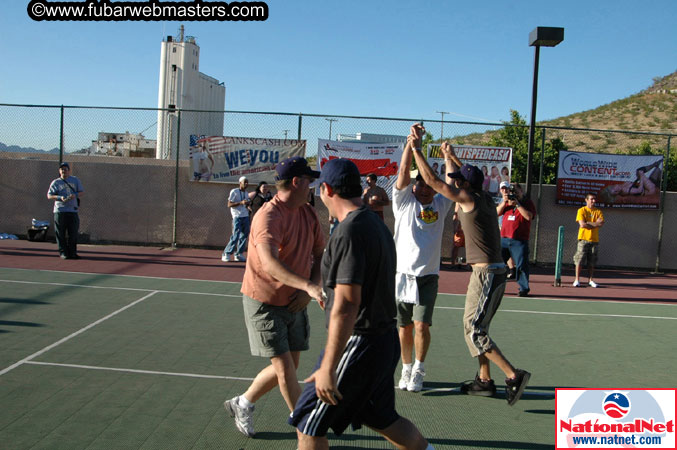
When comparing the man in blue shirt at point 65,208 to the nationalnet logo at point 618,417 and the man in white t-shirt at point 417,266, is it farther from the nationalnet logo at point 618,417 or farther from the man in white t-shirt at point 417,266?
the nationalnet logo at point 618,417

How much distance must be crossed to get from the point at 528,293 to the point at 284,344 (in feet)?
26.4

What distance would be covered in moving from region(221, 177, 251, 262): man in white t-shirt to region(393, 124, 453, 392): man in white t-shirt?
328 inches

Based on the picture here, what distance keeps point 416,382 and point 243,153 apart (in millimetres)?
10839

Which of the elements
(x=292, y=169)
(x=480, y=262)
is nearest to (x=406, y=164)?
(x=480, y=262)

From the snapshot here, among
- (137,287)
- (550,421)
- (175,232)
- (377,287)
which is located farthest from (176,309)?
(175,232)

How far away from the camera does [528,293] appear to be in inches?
441

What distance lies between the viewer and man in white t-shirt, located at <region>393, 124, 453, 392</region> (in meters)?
5.56

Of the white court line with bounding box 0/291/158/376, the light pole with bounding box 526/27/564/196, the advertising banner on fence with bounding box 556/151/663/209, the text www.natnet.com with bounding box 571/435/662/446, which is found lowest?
the white court line with bounding box 0/291/158/376

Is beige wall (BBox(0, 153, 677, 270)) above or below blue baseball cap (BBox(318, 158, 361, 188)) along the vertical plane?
below

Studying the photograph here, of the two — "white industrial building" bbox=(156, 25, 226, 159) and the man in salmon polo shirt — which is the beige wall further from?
"white industrial building" bbox=(156, 25, 226, 159)

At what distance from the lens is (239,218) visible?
44.9ft

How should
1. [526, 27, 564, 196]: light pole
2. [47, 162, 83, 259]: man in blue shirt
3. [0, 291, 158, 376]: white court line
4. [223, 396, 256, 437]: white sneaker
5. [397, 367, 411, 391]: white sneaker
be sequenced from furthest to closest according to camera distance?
[47, 162, 83, 259]: man in blue shirt
[526, 27, 564, 196]: light pole
[0, 291, 158, 376]: white court line
[397, 367, 411, 391]: white sneaker
[223, 396, 256, 437]: white sneaker

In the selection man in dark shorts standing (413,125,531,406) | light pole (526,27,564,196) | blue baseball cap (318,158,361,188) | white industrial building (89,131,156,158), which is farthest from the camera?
white industrial building (89,131,156,158)

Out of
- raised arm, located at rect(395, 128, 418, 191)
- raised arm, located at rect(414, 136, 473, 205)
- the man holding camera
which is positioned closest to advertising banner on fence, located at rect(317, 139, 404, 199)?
the man holding camera
